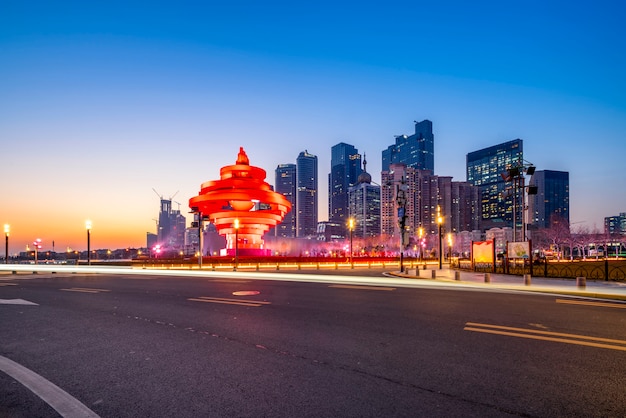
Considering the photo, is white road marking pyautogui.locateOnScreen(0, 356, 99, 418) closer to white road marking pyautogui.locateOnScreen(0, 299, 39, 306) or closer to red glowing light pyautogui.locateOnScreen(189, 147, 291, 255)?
white road marking pyautogui.locateOnScreen(0, 299, 39, 306)

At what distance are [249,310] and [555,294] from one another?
13.5 m

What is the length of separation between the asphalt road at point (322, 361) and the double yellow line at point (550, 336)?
42 mm

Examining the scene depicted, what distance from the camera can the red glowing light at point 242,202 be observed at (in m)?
76.0

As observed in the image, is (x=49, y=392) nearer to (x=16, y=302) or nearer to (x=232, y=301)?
(x=232, y=301)

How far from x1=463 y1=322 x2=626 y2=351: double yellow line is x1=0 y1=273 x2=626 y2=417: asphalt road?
42 mm

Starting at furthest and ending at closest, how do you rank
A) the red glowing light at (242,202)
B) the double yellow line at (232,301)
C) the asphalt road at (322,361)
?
1. the red glowing light at (242,202)
2. the double yellow line at (232,301)
3. the asphalt road at (322,361)

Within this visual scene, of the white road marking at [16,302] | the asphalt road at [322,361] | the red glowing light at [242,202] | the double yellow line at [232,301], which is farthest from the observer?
the red glowing light at [242,202]

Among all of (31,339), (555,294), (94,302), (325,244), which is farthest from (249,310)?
(325,244)

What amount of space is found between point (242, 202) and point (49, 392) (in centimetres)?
7544

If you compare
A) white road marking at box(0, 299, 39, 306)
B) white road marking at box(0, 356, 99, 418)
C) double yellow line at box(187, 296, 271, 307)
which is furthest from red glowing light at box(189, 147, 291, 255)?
white road marking at box(0, 356, 99, 418)

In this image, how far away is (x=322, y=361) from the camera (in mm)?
5910

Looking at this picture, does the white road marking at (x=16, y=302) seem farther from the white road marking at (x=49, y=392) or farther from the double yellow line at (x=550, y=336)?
the double yellow line at (x=550, y=336)

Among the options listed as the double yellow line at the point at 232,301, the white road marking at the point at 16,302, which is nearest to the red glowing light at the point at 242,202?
the white road marking at the point at 16,302

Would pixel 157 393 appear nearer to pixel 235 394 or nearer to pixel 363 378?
pixel 235 394
